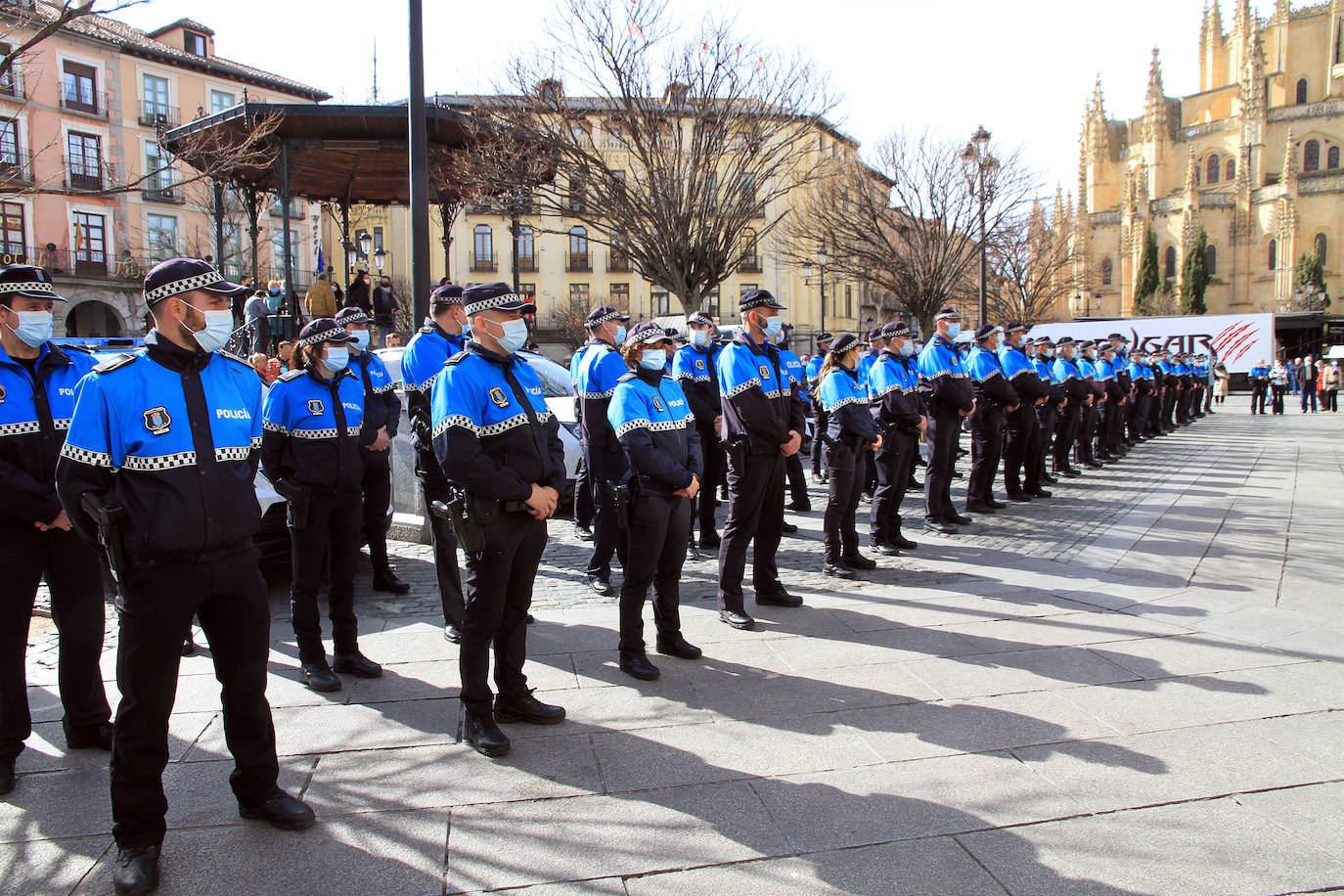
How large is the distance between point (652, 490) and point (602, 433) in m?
2.44

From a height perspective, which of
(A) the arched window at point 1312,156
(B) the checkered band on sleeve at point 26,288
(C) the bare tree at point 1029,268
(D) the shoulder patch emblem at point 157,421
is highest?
Result: (A) the arched window at point 1312,156

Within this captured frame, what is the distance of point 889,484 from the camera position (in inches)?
332

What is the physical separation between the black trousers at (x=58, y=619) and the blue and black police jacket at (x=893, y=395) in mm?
6514

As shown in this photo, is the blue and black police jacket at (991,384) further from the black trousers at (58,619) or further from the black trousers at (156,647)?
the black trousers at (58,619)

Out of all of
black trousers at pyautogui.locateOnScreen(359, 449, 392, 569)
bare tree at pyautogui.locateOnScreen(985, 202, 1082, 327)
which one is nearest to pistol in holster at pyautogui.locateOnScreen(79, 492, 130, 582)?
black trousers at pyautogui.locateOnScreen(359, 449, 392, 569)

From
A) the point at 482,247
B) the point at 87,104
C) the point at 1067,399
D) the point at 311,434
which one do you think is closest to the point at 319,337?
the point at 311,434

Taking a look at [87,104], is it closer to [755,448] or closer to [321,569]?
[321,569]

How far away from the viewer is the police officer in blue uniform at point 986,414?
33.5 ft

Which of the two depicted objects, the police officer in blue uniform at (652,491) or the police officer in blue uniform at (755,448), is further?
the police officer in blue uniform at (755,448)

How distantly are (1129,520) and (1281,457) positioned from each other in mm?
8159

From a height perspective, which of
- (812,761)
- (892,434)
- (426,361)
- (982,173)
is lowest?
(812,761)

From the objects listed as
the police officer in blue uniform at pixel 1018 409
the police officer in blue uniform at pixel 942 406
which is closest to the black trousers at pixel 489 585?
the police officer in blue uniform at pixel 942 406

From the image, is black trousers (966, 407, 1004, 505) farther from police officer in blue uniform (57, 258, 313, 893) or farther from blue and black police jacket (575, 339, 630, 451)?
police officer in blue uniform (57, 258, 313, 893)

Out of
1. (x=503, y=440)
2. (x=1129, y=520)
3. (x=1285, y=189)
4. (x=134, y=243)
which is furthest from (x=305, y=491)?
(x=1285, y=189)
